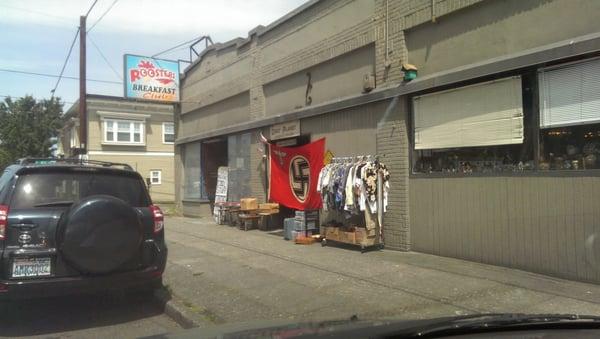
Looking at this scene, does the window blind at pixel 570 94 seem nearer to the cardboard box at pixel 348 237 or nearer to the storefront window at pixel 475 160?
the storefront window at pixel 475 160

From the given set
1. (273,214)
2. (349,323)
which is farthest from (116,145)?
(349,323)

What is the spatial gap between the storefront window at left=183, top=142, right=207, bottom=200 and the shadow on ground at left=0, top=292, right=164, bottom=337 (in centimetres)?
1237

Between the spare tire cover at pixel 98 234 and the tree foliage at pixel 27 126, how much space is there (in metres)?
40.6

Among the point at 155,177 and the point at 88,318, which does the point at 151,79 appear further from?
the point at 155,177

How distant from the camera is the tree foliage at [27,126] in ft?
140

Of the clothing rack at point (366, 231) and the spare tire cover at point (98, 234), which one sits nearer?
the spare tire cover at point (98, 234)

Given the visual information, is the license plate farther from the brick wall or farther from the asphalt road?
the brick wall

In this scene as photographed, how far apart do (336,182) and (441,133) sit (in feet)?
7.68

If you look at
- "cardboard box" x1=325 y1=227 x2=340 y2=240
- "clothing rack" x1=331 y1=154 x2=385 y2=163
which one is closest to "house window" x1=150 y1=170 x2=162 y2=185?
"clothing rack" x1=331 y1=154 x2=385 y2=163

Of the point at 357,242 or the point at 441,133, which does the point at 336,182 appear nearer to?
the point at 357,242

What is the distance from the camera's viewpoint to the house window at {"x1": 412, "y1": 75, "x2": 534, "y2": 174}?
7.95 meters

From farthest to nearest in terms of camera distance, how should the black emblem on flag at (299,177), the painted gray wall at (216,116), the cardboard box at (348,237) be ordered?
the painted gray wall at (216,116)
the black emblem on flag at (299,177)
the cardboard box at (348,237)

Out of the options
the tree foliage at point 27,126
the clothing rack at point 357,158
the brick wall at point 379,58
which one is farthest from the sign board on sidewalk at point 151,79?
the tree foliage at point 27,126

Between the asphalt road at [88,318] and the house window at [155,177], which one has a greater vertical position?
the house window at [155,177]
